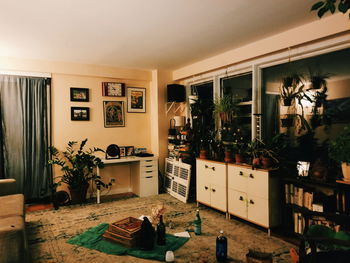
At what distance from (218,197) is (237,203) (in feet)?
1.22

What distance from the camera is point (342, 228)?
2549 mm

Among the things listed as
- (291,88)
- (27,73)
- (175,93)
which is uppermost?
(27,73)

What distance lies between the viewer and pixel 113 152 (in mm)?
4961

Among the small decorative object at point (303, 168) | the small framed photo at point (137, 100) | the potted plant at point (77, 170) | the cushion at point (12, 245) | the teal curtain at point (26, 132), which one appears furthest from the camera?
the small framed photo at point (137, 100)

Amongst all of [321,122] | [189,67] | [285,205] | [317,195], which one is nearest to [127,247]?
[285,205]

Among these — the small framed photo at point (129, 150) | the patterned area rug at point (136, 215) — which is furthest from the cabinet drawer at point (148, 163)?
the patterned area rug at point (136, 215)

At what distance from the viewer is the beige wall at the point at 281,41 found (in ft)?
8.93

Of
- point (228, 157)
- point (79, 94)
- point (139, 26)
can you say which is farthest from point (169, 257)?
point (79, 94)

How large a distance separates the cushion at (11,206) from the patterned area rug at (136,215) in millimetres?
441

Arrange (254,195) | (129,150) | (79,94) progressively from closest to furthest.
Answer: (254,195), (79,94), (129,150)

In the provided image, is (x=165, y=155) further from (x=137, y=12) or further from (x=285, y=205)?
(x=137, y=12)

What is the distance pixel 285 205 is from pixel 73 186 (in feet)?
10.8

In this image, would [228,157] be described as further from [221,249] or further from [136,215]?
[136,215]

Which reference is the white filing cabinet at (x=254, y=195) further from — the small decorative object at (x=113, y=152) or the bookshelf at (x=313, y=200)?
the small decorative object at (x=113, y=152)
